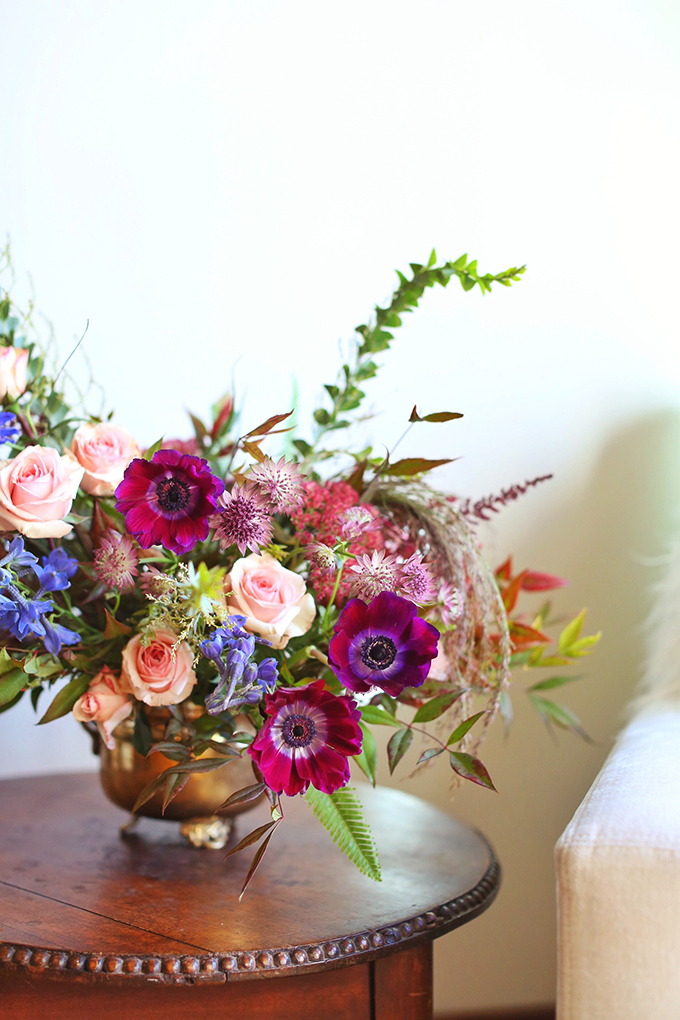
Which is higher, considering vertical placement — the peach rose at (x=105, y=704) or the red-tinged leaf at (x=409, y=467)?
the red-tinged leaf at (x=409, y=467)

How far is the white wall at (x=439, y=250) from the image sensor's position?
1.18 metres

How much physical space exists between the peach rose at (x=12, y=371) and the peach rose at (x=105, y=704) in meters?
0.26

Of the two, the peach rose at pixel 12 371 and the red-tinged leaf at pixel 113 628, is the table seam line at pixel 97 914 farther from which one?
the peach rose at pixel 12 371

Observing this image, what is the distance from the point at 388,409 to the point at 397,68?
515mm

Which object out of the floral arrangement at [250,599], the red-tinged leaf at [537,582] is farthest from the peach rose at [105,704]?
the red-tinged leaf at [537,582]

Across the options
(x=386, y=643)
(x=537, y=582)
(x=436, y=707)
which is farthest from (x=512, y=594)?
(x=386, y=643)

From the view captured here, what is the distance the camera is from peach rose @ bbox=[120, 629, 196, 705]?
656 millimetres

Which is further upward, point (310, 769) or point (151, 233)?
point (151, 233)

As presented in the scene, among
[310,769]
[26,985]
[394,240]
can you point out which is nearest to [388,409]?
[394,240]

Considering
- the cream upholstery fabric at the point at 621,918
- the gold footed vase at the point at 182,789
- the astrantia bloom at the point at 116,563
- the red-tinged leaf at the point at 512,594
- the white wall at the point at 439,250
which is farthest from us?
the white wall at the point at 439,250

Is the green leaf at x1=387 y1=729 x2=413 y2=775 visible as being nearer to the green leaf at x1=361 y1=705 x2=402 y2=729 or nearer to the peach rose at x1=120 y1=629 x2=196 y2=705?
the green leaf at x1=361 y1=705 x2=402 y2=729

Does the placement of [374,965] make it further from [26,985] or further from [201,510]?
[201,510]

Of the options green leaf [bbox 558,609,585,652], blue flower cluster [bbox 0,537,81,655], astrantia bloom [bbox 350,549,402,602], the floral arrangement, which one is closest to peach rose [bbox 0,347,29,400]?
the floral arrangement

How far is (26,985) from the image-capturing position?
24.2 inches
